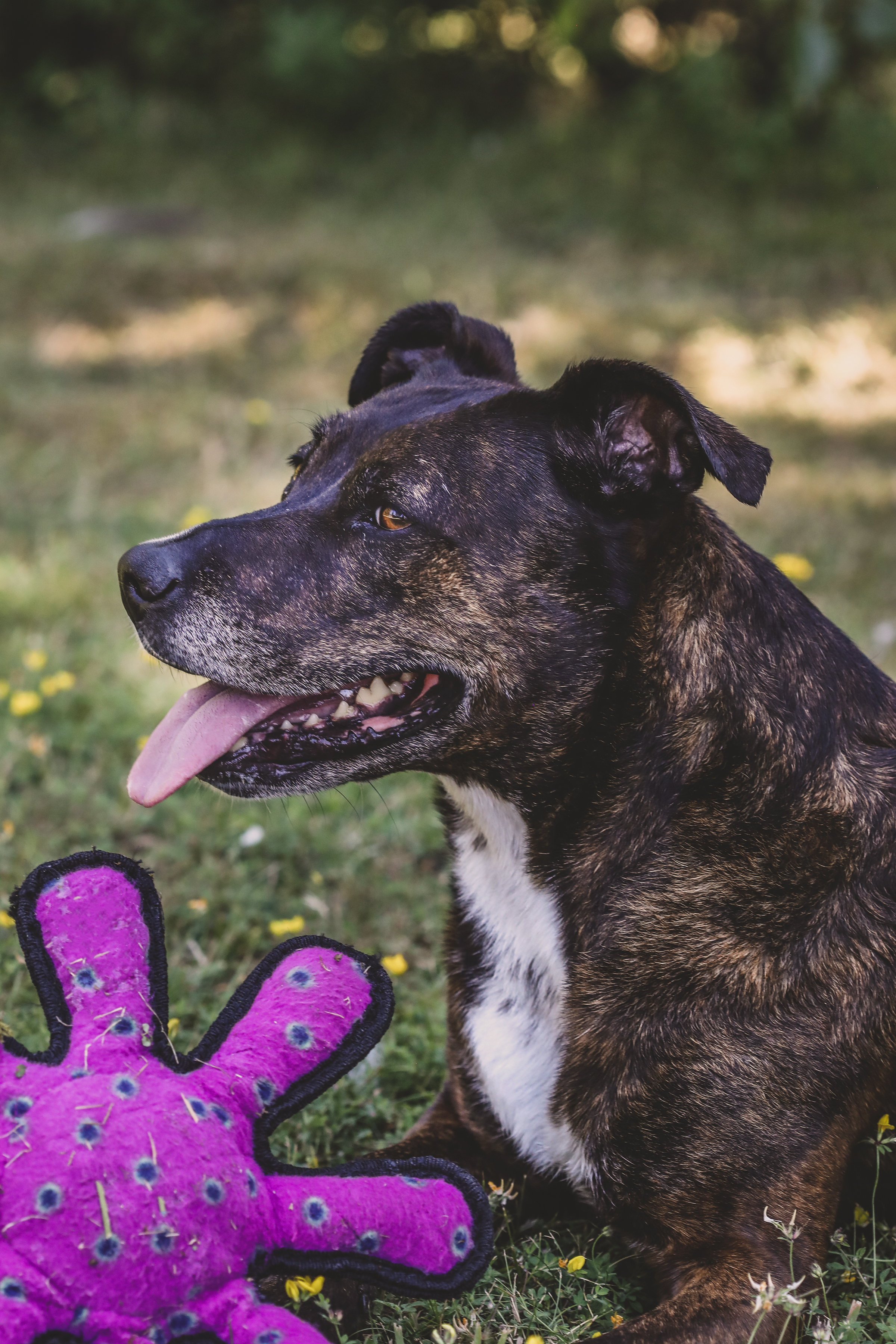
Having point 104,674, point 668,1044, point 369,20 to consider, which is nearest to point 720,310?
point 369,20

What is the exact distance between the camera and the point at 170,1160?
188cm

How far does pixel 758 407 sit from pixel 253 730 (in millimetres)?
6000

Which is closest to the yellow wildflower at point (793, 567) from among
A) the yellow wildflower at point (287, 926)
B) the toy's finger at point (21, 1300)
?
the yellow wildflower at point (287, 926)

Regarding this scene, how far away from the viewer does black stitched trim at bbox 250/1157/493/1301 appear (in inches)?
79.0

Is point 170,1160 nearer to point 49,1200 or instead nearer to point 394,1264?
point 49,1200

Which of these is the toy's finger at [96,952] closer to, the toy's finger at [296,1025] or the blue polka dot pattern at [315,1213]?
the toy's finger at [296,1025]

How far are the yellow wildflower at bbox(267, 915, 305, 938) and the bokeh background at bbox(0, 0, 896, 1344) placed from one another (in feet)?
0.13

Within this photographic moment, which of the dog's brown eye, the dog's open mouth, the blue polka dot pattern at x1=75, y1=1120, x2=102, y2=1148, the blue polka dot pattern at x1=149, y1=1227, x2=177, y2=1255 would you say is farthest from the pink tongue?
the blue polka dot pattern at x1=149, y1=1227, x2=177, y2=1255

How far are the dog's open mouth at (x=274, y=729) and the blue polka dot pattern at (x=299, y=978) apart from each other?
15.7 inches

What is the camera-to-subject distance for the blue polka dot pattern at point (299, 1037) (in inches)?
86.4

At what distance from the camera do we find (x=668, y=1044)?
244 centimetres

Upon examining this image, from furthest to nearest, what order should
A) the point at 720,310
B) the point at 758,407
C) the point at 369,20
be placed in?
the point at 369,20 → the point at 720,310 → the point at 758,407

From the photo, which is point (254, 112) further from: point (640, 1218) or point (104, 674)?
point (640, 1218)

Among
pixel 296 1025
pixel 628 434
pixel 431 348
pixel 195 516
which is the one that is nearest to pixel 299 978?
pixel 296 1025
